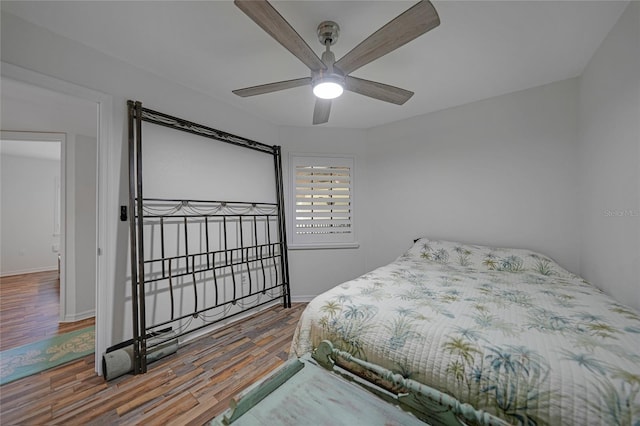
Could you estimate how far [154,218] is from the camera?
210 centimetres

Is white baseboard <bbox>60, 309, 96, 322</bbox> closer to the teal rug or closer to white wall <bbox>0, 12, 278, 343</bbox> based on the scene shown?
the teal rug

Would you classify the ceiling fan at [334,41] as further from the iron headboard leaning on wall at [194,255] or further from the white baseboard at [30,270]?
the white baseboard at [30,270]

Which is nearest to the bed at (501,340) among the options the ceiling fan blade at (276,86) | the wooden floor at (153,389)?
the wooden floor at (153,389)

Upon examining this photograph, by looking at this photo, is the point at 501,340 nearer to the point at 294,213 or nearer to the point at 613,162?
the point at 613,162

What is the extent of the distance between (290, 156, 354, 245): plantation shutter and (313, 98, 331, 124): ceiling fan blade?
1.14m

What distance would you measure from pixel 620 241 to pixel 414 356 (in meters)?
1.75

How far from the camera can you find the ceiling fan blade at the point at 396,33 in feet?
3.67

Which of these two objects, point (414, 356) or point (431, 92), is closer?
point (414, 356)

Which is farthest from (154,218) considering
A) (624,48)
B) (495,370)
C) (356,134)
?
(624,48)

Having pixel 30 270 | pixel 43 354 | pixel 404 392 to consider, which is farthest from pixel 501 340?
pixel 30 270

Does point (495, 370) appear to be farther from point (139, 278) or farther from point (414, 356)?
point (139, 278)

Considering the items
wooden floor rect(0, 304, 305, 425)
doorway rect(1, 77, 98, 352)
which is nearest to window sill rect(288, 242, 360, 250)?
wooden floor rect(0, 304, 305, 425)

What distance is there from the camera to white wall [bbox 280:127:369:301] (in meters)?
3.31

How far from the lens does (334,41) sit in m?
1.66
